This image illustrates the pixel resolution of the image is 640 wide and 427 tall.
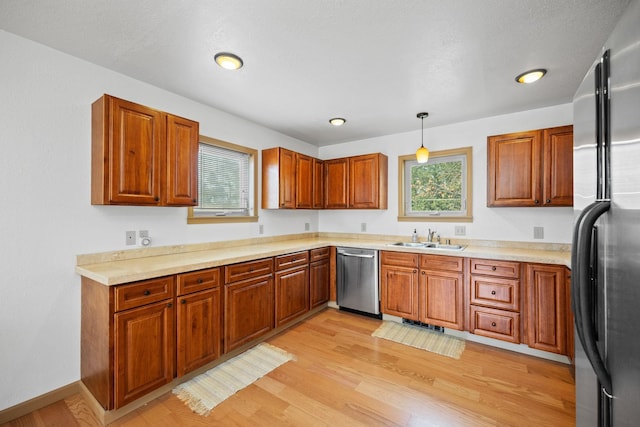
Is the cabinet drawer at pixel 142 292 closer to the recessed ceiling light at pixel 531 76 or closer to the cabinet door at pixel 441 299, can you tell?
the cabinet door at pixel 441 299

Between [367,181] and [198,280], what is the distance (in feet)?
8.68

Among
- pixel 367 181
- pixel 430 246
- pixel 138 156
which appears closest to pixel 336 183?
pixel 367 181

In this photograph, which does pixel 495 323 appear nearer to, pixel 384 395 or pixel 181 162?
pixel 384 395

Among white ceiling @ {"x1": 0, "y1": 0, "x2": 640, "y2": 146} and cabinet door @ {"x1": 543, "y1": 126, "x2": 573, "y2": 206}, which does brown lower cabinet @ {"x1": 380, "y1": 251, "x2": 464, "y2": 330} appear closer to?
cabinet door @ {"x1": 543, "y1": 126, "x2": 573, "y2": 206}

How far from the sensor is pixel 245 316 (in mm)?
2701

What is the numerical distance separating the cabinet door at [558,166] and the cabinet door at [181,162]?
3.47m

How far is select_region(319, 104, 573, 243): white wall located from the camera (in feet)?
10.1

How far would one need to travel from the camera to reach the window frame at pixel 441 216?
3562 mm

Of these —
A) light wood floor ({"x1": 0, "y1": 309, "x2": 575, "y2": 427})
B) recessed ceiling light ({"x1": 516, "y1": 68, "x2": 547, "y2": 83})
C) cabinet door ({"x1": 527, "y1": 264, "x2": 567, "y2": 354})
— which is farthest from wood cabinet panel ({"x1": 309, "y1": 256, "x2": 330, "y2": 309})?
recessed ceiling light ({"x1": 516, "y1": 68, "x2": 547, "y2": 83})

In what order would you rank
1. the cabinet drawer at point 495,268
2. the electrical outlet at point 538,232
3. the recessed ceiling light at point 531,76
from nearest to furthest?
the recessed ceiling light at point 531,76, the cabinet drawer at point 495,268, the electrical outlet at point 538,232

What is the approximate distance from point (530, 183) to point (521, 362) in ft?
5.81

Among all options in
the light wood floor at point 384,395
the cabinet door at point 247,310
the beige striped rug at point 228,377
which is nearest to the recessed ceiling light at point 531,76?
the light wood floor at point 384,395

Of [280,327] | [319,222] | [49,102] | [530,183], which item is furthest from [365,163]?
[49,102]

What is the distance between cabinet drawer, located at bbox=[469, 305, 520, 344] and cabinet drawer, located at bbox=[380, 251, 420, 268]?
2.45 feet
